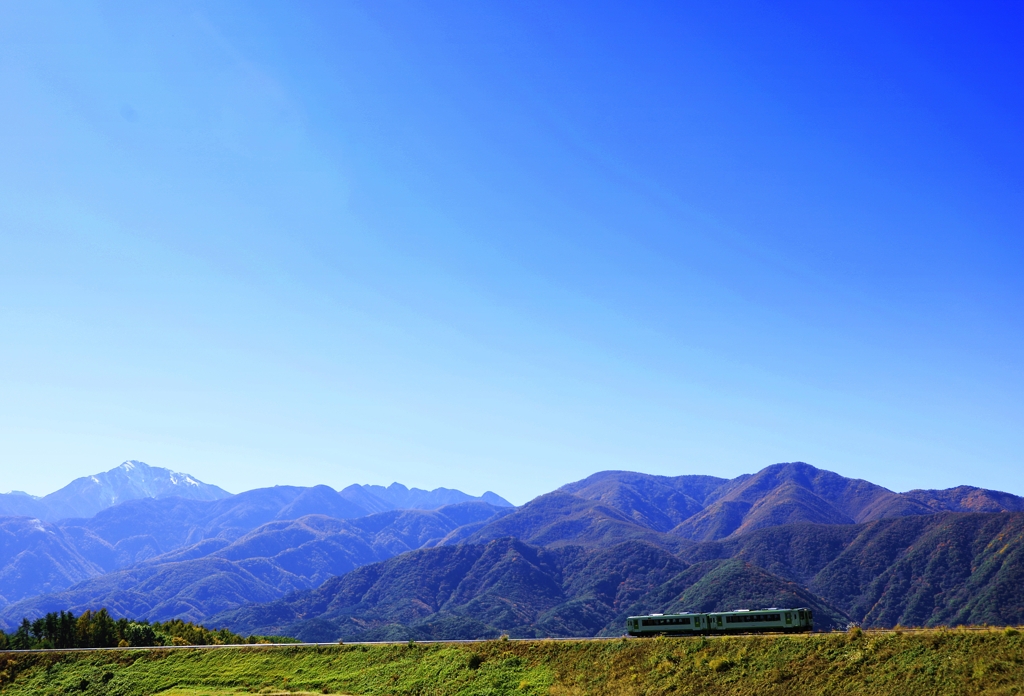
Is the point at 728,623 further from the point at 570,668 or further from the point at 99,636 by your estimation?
the point at 99,636

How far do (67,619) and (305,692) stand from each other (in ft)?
214

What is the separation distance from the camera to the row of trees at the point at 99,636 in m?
112

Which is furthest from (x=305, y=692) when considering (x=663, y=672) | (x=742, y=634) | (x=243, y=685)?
(x=742, y=634)

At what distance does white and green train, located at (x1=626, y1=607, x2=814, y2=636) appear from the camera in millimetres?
66000

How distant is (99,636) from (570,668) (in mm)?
83056

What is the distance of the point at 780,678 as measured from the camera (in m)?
57.0

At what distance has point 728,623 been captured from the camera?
226ft

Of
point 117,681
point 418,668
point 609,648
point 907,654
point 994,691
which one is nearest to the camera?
point 994,691

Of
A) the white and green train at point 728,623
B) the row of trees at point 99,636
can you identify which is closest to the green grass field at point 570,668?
the white and green train at point 728,623

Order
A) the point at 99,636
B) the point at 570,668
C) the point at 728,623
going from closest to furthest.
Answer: the point at 728,623 < the point at 570,668 < the point at 99,636

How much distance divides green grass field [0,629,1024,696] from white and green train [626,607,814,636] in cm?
278

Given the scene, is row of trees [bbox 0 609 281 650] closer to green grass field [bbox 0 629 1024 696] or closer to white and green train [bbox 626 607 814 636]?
green grass field [bbox 0 629 1024 696]

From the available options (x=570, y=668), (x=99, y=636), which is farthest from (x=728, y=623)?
(x=99, y=636)

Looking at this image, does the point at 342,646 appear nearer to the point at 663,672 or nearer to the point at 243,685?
the point at 243,685
